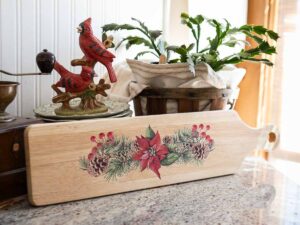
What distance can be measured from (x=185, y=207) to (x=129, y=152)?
0.59 ft

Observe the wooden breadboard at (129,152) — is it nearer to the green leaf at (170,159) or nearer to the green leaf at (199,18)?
the green leaf at (170,159)

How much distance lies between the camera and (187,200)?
779mm

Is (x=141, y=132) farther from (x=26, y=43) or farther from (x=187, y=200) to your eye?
(x=26, y=43)

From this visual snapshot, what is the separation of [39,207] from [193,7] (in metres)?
1.22

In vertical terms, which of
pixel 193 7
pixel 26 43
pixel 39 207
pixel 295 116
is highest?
pixel 193 7

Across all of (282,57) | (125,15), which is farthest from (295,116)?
(125,15)

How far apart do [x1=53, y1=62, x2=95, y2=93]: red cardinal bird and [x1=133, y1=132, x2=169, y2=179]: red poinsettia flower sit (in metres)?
0.20

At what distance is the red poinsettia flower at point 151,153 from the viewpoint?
2.65 ft

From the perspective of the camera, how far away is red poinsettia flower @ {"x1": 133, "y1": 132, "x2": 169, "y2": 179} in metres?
0.81

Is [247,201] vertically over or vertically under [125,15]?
under

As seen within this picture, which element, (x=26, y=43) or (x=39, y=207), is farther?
(x=26, y=43)

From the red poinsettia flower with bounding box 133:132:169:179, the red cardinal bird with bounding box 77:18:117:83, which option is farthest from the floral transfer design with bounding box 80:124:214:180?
the red cardinal bird with bounding box 77:18:117:83

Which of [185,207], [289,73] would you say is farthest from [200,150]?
[289,73]

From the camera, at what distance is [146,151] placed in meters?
0.81
